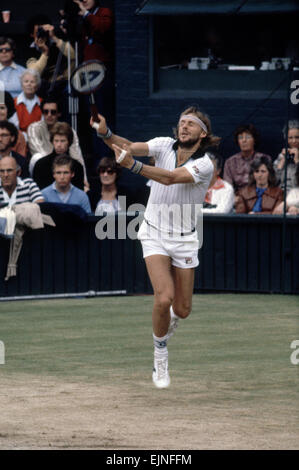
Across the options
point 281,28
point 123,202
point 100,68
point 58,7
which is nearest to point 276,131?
point 281,28

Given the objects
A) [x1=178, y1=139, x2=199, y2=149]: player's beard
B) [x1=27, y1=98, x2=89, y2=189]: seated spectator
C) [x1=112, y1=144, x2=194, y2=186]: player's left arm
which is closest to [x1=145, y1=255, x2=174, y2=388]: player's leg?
[x1=112, y1=144, x2=194, y2=186]: player's left arm

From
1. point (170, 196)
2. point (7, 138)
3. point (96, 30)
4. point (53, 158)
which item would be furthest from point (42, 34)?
point (170, 196)

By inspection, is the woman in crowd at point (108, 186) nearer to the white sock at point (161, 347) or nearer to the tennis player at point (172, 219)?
the tennis player at point (172, 219)

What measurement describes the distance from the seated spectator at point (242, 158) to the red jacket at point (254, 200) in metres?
0.14

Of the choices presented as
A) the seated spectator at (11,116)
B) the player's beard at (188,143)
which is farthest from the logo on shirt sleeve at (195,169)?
the seated spectator at (11,116)

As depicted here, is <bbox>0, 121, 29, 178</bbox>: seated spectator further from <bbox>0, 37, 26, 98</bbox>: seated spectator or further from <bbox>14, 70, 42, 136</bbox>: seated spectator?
<bbox>0, 37, 26, 98</bbox>: seated spectator

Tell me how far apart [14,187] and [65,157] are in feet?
2.39

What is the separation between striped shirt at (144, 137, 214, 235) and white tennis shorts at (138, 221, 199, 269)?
8 centimetres

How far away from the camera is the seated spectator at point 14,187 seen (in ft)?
42.2

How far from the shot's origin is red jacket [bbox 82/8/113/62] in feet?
48.7

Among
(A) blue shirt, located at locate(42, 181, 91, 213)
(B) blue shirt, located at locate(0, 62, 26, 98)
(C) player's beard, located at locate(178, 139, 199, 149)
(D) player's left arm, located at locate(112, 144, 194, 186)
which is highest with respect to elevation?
(B) blue shirt, located at locate(0, 62, 26, 98)

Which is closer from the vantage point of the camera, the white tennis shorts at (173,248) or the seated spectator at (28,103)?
the white tennis shorts at (173,248)

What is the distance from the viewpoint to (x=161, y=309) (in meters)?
8.20

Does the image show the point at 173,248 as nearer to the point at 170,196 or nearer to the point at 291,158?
the point at 170,196
